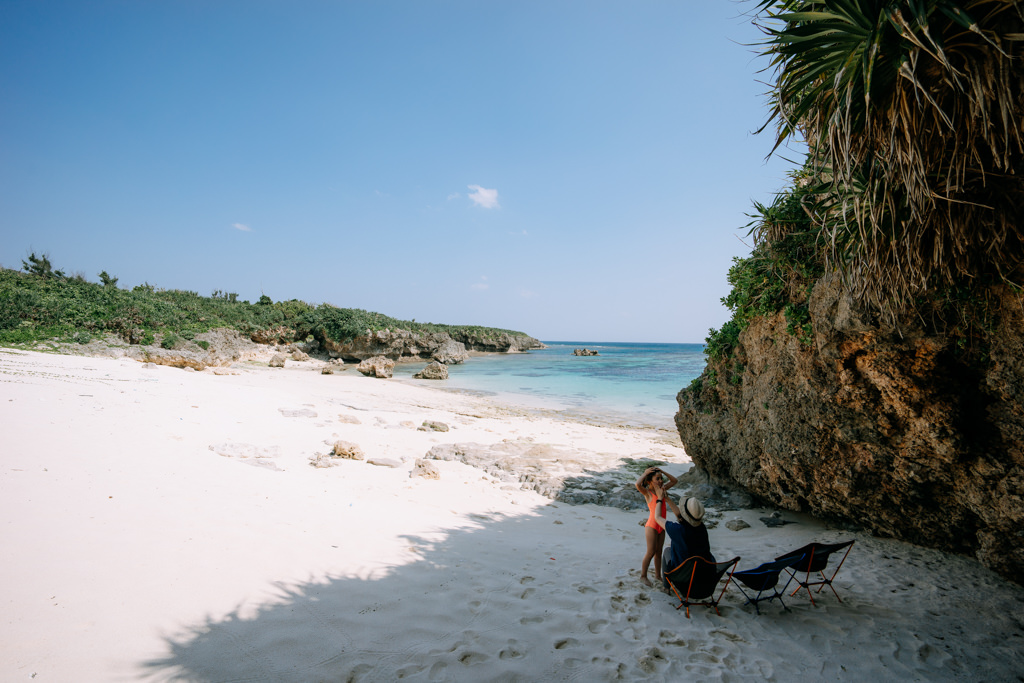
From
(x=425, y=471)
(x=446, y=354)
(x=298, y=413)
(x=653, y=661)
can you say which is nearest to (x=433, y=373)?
(x=446, y=354)

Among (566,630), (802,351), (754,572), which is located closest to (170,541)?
(566,630)

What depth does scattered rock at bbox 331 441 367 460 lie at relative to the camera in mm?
7664

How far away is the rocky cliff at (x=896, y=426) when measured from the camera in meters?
3.73

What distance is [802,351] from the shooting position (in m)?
5.17

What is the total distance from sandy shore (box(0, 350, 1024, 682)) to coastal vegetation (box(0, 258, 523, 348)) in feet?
67.1

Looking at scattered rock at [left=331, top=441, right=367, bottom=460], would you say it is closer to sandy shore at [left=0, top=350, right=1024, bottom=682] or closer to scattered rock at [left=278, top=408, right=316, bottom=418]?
sandy shore at [left=0, top=350, right=1024, bottom=682]

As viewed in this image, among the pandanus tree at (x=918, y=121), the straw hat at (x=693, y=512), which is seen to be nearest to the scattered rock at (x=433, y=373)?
the straw hat at (x=693, y=512)

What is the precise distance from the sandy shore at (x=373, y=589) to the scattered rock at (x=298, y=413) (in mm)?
3301

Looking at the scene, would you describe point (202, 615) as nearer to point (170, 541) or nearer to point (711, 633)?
point (170, 541)

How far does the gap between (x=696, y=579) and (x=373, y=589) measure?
9.76ft

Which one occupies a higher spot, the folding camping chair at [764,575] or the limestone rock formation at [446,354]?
the limestone rock formation at [446,354]

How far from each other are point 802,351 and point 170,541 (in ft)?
23.8

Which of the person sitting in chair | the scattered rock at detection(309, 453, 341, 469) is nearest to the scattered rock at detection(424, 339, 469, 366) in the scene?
the scattered rock at detection(309, 453, 341, 469)

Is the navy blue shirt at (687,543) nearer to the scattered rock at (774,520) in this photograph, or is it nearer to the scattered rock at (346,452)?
the scattered rock at (774,520)
